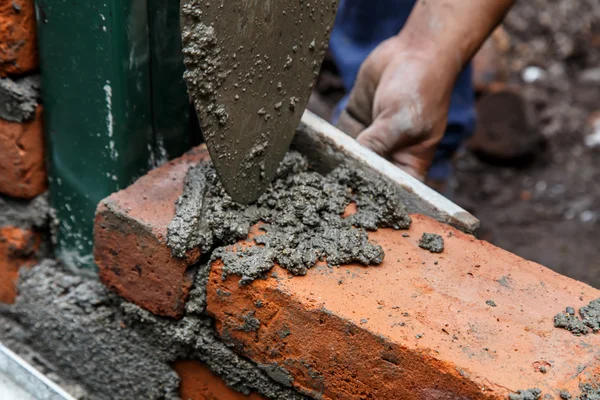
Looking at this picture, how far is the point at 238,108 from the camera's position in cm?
140

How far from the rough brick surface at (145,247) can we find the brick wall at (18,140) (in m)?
0.36

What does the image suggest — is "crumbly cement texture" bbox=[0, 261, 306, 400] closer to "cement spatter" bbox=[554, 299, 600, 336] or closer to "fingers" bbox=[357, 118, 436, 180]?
"cement spatter" bbox=[554, 299, 600, 336]

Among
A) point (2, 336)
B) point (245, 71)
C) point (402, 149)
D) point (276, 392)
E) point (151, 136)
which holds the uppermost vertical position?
point (402, 149)

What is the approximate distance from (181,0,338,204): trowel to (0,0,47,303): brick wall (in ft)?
1.83

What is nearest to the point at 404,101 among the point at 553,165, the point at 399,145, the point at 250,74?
the point at 399,145

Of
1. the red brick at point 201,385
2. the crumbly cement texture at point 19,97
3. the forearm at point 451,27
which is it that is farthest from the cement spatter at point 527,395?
the crumbly cement texture at point 19,97

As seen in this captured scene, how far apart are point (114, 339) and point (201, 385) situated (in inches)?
10.4

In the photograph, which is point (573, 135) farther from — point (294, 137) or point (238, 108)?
point (238, 108)

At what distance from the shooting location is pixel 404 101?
2.00m

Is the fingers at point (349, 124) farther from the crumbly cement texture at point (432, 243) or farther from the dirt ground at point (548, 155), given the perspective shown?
the dirt ground at point (548, 155)

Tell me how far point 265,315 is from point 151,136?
0.57 metres

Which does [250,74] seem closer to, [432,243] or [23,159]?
[432,243]

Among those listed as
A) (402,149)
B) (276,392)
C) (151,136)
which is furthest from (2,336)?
(402,149)

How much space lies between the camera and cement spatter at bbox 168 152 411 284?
142 cm
